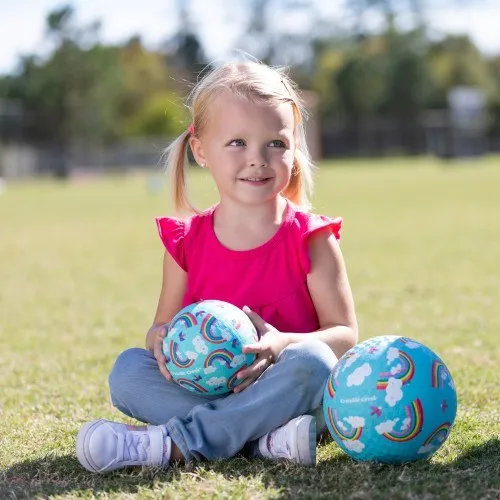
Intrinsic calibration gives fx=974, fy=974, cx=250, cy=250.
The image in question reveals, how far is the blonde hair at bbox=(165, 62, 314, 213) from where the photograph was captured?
4059 millimetres

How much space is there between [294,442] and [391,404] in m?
0.39

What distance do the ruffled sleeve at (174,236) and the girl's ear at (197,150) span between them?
282 millimetres

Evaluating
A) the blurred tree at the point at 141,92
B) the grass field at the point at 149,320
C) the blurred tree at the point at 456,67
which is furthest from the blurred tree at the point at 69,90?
the grass field at the point at 149,320

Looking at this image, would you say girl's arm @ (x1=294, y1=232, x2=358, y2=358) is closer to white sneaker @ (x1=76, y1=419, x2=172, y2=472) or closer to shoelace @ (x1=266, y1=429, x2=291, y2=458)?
shoelace @ (x1=266, y1=429, x2=291, y2=458)

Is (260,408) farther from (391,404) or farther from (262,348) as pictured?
(391,404)

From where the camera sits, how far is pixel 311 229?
13.3 feet

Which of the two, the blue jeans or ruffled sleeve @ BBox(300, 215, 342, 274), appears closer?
the blue jeans

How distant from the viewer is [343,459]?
364 centimetres

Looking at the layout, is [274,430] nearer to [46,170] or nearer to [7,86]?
[46,170]

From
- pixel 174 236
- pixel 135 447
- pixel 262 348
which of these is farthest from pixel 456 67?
pixel 135 447

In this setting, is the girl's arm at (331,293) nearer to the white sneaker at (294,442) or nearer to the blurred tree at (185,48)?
the white sneaker at (294,442)

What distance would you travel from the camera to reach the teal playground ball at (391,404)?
3426mm

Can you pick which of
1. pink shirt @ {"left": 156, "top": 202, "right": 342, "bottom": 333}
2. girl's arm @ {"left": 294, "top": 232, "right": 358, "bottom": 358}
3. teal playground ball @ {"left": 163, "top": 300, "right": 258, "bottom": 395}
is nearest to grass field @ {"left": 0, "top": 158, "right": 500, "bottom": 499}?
teal playground ball @ {"left": 163, "top": 300, "right": 258, "bottom": 395}

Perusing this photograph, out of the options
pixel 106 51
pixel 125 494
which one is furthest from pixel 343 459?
pixel 106 51
